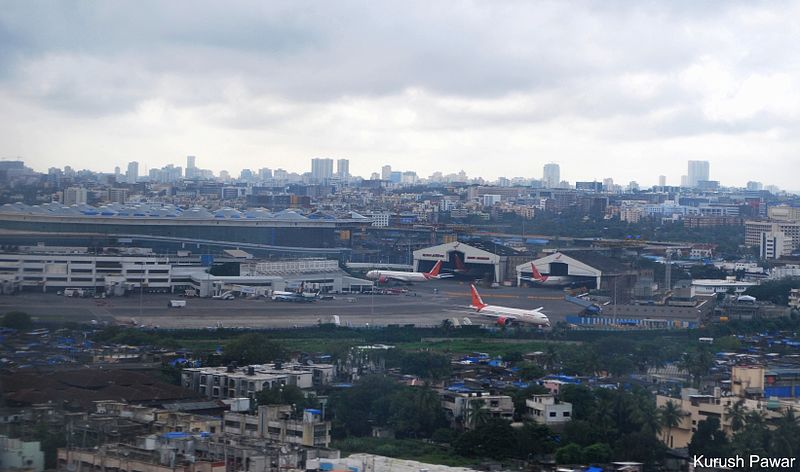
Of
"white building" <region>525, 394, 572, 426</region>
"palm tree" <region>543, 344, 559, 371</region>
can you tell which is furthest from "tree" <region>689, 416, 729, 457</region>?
"palm tree" <region>543, 344, 559, 371</region>

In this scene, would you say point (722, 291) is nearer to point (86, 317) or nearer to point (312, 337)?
point (312, 337)

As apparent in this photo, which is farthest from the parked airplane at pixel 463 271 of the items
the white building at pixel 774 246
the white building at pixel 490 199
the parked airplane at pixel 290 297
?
the white building at pixel 490 199

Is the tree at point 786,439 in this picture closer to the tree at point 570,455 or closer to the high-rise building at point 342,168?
the tree at point 570,455

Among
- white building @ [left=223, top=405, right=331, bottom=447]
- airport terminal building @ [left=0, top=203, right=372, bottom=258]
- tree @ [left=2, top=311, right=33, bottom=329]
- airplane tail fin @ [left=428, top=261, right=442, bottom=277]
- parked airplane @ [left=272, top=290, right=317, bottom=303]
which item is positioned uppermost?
airport terminal building @ [left=0, top=203, right=372, bottom=258]

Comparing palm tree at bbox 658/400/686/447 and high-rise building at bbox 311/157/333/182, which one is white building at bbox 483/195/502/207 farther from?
palm tree at bbox 658/400/686/447

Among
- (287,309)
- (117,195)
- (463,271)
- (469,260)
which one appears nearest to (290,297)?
(287,309)

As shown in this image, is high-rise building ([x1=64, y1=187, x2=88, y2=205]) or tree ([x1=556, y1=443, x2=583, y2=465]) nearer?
tree ([x1=556, y1=443, x2=583, y2=465])

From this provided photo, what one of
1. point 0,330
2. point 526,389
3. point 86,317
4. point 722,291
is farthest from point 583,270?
point 0,330
